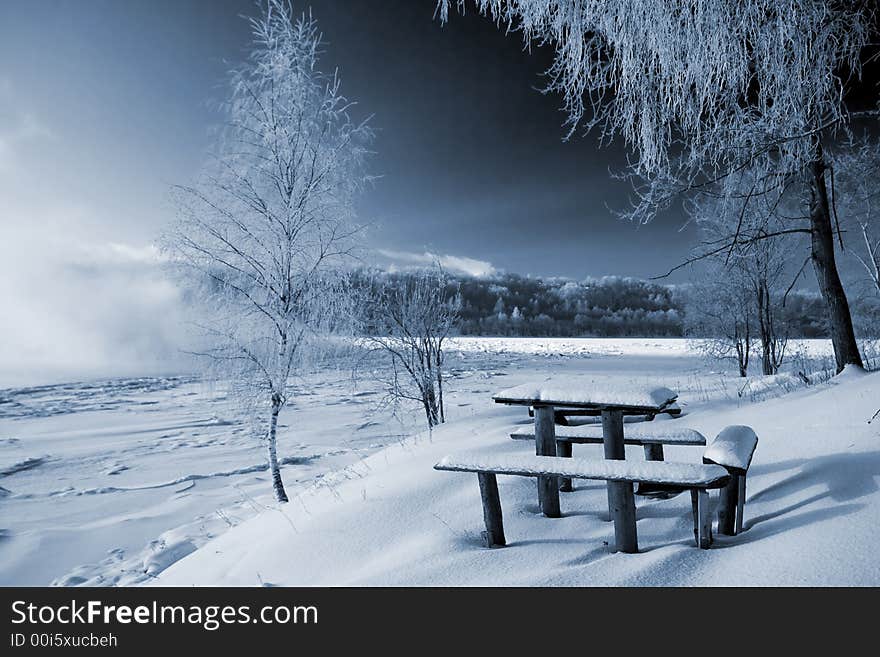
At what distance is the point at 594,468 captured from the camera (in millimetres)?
2525

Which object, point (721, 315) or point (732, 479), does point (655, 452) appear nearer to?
point (732, 479)

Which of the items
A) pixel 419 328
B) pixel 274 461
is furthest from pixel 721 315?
pixel 274 461

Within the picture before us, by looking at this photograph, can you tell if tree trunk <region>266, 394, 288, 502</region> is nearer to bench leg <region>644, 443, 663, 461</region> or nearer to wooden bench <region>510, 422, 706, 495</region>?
wooden bench <region>510, 422, 706, 495</region>

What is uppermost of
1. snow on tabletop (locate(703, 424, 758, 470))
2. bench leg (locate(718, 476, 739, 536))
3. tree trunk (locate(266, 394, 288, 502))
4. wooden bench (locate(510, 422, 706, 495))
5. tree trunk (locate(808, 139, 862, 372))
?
tree trunk (locate(808, 139, 862, 372))

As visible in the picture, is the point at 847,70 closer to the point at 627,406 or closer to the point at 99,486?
the point at 627,406

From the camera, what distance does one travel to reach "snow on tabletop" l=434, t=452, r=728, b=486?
7.65 ft

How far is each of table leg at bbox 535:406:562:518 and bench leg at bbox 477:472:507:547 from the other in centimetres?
54

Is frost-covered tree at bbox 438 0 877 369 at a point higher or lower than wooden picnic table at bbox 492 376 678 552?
higher

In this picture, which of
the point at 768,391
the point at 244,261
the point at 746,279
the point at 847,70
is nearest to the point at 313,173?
the point at 244,261

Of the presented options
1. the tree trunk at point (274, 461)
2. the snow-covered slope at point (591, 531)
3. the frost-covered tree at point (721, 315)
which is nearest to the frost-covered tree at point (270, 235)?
the tree trunk at point (274, 461)

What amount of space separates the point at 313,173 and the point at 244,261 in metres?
2.09

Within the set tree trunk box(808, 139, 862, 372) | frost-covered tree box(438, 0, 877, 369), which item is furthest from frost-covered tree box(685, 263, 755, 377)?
frost-covered tree box(438, 0, 877, 369)

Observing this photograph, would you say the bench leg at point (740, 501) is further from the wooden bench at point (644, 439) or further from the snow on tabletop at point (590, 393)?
the snow on tabletop at point (590, 393)
